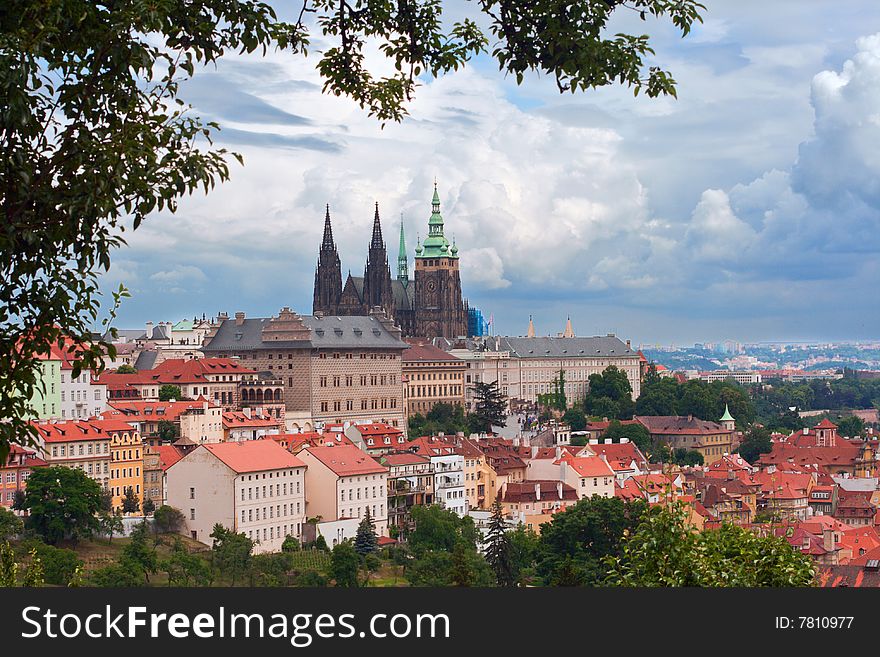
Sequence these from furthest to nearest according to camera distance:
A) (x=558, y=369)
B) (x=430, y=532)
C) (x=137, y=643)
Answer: (x=558, y=369), (x=430, y=532), (x=137, y=643)

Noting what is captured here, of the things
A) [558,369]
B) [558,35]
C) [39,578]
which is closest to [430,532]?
[39,578]

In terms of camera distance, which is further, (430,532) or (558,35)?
(430,532)

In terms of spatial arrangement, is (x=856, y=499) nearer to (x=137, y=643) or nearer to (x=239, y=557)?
(x=239, y=557)

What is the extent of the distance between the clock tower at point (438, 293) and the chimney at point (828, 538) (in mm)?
77682

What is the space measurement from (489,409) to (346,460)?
Result: 40094mm

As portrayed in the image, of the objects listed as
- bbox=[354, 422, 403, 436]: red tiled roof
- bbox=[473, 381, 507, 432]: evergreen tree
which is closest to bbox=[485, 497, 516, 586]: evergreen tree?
bbox=[354, 422, 403, 436]: red tiled roof

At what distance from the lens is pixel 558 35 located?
8.73m

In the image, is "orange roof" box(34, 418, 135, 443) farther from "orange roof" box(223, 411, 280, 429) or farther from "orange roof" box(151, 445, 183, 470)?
"orange roof" box(223, 411, 280, 429)

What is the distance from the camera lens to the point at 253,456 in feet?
193

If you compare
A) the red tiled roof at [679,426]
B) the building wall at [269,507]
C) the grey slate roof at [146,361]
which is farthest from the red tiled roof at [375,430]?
the red tiled roof at [679,426]

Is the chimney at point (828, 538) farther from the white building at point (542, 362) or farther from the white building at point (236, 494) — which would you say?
the white building at point (542, 362)

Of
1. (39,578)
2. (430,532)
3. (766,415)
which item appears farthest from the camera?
(766,415)

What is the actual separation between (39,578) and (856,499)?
207ft

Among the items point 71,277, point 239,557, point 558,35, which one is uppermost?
point 558,35
